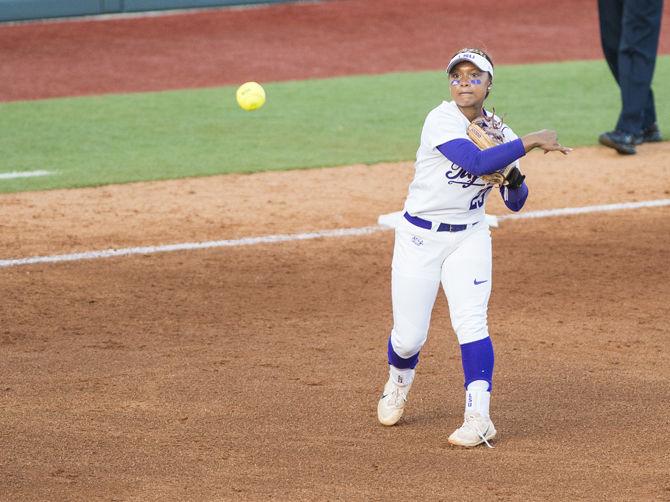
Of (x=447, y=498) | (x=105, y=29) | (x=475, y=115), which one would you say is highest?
Result: (x=475, y=115)

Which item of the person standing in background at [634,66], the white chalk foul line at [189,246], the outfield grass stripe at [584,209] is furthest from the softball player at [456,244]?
the person standing in background at [634,66]

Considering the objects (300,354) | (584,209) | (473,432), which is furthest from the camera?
(584,209)

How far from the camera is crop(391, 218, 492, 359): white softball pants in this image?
16.8 ft

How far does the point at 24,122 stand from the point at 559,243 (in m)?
6.46

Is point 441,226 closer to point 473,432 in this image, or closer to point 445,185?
point 445,185

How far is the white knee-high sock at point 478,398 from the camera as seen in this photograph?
5.11 metres

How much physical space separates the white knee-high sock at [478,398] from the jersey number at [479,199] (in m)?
0.78

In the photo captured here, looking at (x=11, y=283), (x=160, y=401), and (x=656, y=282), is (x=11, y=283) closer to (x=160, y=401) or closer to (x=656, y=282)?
(x=160, y=401)

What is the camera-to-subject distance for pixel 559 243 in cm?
855

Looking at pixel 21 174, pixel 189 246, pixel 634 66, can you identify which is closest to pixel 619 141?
pixel 634 66

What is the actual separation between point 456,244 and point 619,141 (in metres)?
6.12

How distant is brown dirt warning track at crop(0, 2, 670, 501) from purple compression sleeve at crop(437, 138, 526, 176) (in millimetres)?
1214

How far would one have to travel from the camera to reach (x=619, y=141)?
429 inches

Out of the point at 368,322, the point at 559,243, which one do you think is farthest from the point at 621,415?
the point at 559,243
